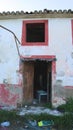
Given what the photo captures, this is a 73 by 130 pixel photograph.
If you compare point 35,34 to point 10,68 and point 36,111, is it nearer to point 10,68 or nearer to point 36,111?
point 10,68

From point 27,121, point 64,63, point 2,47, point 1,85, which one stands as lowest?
point 27,121

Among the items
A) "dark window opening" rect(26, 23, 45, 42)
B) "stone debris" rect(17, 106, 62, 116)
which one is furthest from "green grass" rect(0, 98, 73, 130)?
"dark window opening" rect(26, 23, 45, 42)

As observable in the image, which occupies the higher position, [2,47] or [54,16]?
[54,16]

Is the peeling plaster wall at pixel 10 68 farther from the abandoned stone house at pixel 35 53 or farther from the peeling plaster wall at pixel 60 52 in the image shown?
the peeling plaster wall at pixel 60 52

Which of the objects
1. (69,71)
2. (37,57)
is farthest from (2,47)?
(69,71)

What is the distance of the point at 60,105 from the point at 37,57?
9.14 feet

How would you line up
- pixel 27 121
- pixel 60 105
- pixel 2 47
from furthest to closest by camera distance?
pixel 2 47 → pixel 60 105 → pixel 27 121

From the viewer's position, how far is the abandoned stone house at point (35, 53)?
514 inches

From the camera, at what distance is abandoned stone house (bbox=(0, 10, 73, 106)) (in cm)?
1306

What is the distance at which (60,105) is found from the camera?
12.8m

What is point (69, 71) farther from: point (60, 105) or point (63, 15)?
point (63, 15)

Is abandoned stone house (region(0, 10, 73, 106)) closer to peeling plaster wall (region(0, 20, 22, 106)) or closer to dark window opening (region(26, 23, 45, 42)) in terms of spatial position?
peeling plaster wall (region(0, 20, 22, 106))

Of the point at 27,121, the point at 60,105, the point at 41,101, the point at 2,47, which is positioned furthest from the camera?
the point at 41,101

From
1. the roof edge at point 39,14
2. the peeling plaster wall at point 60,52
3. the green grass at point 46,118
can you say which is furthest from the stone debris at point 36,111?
the roof edge at point 39,14
